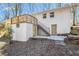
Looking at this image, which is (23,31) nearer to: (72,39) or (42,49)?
(42,49)

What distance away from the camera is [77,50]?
1995mm

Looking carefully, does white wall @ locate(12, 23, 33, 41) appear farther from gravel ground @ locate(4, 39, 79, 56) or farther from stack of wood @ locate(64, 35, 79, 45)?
stack of wood @ locate(64, 35, 79, 45)

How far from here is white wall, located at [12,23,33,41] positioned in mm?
2012

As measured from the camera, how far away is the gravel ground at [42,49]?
6.56 feet

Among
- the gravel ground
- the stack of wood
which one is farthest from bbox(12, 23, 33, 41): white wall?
the stack of wood

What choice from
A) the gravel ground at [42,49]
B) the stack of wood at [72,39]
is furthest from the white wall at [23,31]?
the stack of wood at [72,39]

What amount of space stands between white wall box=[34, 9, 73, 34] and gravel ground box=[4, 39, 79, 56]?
162mm

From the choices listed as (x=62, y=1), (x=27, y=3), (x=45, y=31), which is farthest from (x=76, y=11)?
(x=27, y=3)

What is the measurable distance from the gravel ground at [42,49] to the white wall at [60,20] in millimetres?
162

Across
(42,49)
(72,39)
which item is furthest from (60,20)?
(42,49)

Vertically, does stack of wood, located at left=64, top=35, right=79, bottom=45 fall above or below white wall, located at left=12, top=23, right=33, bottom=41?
below

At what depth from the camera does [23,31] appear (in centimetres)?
204

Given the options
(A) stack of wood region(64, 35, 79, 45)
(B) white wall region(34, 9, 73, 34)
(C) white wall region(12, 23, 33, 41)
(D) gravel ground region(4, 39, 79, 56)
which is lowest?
(D) gravel ground region(4, 39, 79, 56)

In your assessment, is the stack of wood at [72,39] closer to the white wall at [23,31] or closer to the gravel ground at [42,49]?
the gravel ground at [42,49]
